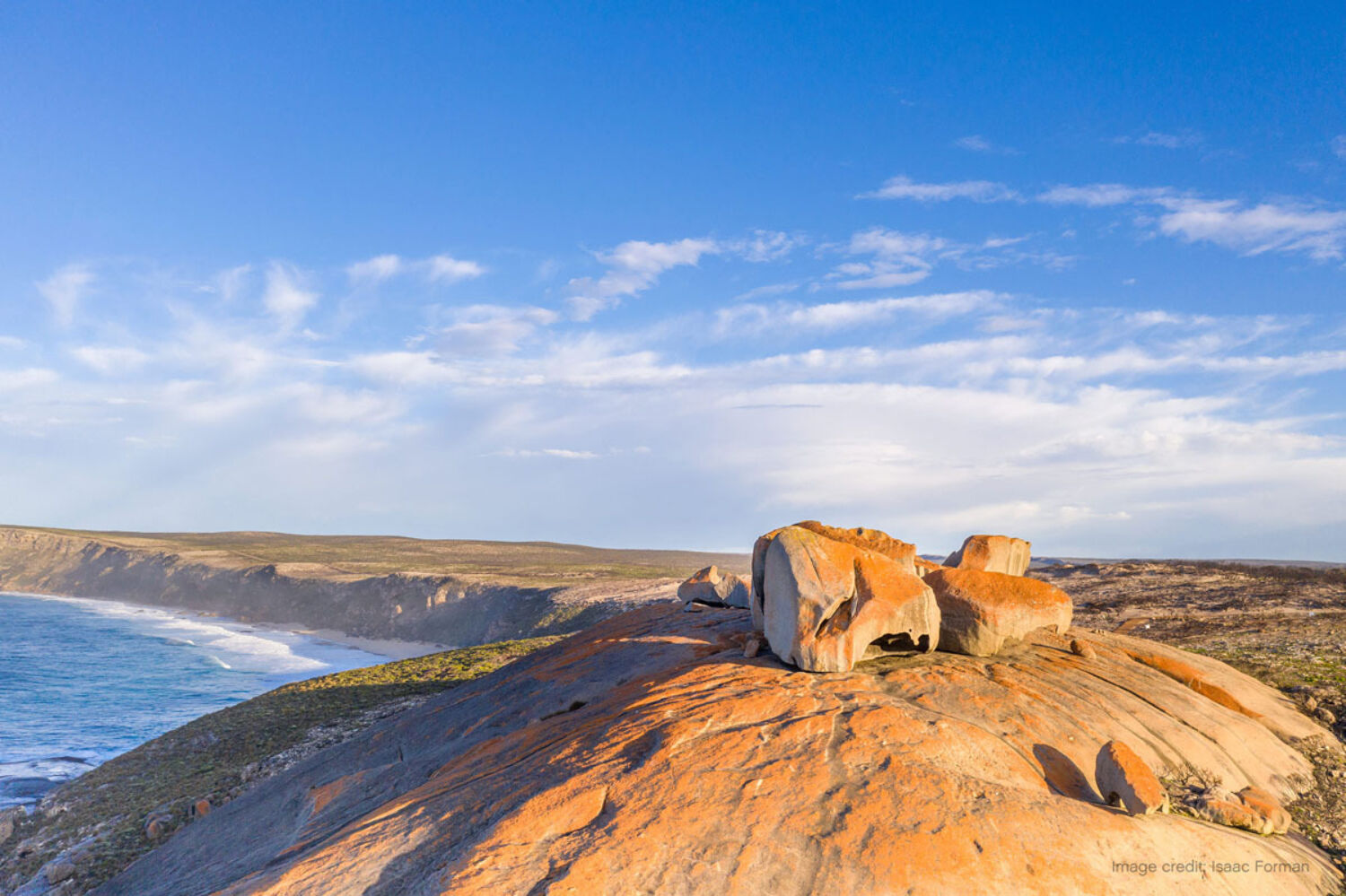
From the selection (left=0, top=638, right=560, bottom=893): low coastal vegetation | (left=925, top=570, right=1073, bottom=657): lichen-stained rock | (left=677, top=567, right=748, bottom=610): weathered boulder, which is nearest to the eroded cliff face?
(left=0, top=638, right=560, bottom=893): low coastal vegetation

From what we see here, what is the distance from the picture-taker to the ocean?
2987 cm

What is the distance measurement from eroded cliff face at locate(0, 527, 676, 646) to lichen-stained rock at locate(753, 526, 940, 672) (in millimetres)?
32896

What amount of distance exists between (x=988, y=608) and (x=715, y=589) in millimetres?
7158

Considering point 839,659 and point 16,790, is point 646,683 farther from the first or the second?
point 16,790

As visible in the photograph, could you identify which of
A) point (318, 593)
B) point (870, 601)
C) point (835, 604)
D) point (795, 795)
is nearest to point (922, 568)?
point (870, 601)

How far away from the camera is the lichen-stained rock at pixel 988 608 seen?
1185 cm

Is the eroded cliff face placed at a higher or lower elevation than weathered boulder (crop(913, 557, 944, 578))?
lower

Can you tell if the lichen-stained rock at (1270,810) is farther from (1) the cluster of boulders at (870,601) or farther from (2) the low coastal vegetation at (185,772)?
(2) the low coastal vegetation at (185,772)

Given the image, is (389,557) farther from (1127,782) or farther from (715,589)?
(1127,782)

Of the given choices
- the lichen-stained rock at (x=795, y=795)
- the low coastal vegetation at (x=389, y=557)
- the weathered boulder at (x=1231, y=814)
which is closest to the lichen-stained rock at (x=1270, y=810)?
→ the weathered boulder at (x=1231, y=814)

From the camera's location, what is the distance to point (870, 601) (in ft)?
35.0

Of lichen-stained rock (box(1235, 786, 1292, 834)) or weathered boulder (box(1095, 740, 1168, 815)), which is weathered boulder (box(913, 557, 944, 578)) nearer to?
weathered boulder (box(1095, 740, 1168, 815))

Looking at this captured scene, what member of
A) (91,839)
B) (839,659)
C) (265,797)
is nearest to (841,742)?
(839,659)

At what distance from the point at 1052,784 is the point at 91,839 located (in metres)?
18.9
